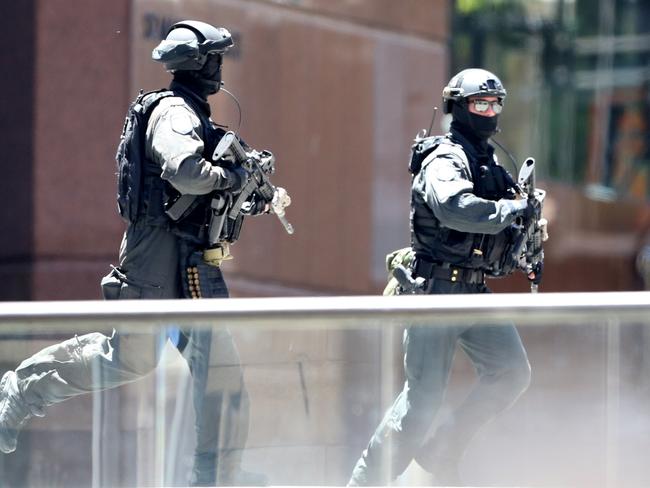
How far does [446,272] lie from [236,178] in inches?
39.9

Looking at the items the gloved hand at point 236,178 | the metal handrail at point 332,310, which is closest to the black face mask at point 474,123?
the gloved hand at point 236,178

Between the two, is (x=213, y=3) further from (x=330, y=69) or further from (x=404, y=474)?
(x=404, y=474)

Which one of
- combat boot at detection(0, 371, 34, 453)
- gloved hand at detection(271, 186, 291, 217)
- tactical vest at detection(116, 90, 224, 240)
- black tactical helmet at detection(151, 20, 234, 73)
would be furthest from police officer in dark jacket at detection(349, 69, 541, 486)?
combat boot at detection(0, 371, 34, 453)

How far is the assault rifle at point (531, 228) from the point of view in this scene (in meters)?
6.28

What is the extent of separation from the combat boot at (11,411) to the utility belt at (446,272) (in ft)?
5.85

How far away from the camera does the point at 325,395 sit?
17.6ft

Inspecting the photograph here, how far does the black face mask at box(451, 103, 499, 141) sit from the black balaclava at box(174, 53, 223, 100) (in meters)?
1.09

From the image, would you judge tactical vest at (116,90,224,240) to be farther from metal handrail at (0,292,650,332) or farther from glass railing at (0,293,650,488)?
metal handrail at (0,292,650,332)

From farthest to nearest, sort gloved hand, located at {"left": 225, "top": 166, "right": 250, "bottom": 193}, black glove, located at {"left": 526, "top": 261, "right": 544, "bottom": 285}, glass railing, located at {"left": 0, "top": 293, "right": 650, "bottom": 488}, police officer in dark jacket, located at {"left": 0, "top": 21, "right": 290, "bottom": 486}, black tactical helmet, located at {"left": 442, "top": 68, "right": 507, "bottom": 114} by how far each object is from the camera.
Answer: black glove, located at {"left": 526, "top": 261, "right": 544, "bottom": 285} → black tactical helmet, located at {"left": 442, "top": 68, "right": 507, "bottom": 114} → gloved hand, located at {"left": 225, "top": 166, "right": 250, "bottom": 193} → police officer in dark jacket, located at {"left": 0, "top": 21, "right": 290, "bottom": 486} → glass railing, located at {"left": 0, "top": 293, "right": 650, "bottom": 488}

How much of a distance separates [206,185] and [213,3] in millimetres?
4748

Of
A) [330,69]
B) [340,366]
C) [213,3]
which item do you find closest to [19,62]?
[213,3]

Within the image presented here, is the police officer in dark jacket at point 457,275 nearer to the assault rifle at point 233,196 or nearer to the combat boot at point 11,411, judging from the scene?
the assault rifle at point 233,196

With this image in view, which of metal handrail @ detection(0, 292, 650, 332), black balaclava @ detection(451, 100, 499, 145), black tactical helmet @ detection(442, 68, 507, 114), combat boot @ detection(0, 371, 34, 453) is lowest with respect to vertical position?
combat boot @ detection(0, 371, 34, 453)

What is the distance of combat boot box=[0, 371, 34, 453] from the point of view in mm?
5578
